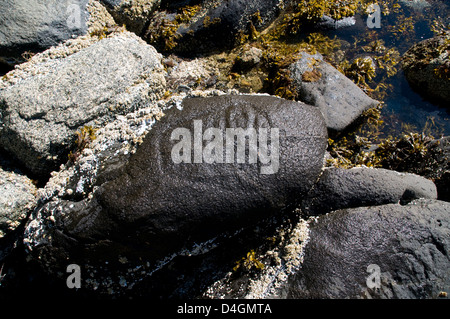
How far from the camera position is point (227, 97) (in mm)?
2820

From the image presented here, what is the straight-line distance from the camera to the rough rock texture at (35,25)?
324cm

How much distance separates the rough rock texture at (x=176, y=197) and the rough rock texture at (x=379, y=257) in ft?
1.55

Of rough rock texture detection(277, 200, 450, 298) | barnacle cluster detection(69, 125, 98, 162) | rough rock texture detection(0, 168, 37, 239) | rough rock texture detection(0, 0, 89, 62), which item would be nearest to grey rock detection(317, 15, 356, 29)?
rough rock texture detection(277, 200, 450, 298)

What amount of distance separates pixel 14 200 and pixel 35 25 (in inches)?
73.1

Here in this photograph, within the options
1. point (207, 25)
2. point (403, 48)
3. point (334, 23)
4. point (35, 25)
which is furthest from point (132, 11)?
point (403, 48)

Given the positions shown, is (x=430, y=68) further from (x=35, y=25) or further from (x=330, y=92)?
(x=35, y=25)

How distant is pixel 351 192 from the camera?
105 inches

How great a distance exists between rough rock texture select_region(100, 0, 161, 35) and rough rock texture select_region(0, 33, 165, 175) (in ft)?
2.79

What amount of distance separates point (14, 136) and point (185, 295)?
223 centimetres

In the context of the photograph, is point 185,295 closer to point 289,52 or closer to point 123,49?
point 123,49

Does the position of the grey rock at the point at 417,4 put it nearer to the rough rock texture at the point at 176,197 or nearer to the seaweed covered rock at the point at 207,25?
the seaweed covered rock at the point at 207,25

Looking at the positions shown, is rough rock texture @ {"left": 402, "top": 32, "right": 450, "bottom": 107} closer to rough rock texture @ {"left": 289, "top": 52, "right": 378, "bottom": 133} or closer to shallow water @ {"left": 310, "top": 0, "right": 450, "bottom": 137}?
shallow water @ {"left": 310, "top": 0, "right": 450, "bottom": 137}

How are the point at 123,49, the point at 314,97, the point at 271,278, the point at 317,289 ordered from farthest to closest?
the point at 314,97 < the point at 123,49 < the point at 271,278 < the point at 317,289
